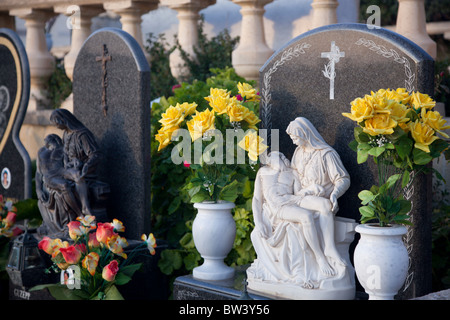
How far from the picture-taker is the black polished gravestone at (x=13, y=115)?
6.41 metres

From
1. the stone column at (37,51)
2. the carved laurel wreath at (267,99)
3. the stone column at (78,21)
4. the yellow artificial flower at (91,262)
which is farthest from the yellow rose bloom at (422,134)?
the stone column at (37,51)

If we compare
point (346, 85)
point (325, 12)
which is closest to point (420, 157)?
point (346, 85)

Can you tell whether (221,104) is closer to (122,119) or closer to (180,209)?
(122,119)

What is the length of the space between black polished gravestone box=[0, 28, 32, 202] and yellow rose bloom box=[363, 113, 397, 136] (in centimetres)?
369

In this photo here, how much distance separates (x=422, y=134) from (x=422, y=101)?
0.18 meters

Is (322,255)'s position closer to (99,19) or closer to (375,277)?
(375,277)

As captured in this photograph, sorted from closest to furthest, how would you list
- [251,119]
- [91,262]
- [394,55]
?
[394,55] < [91,262] < [251,119]

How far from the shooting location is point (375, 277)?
3.64 metres

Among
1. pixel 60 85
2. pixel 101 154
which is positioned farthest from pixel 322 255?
pixel 60 85

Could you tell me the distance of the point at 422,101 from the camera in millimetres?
3688

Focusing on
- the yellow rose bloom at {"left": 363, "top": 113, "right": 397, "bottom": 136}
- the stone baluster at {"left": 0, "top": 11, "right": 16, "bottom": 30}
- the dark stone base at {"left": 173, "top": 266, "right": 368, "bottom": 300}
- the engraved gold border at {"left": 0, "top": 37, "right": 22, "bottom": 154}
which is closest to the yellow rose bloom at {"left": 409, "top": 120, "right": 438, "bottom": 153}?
the yellow rose bloom at {"left": 363, "top": 113, "right": 397, "bottom": 136}

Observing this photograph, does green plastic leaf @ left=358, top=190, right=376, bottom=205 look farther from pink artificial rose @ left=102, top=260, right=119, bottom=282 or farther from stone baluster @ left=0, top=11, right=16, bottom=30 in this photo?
stone baluster @ left=0, top=11, right=16, bottom=30
